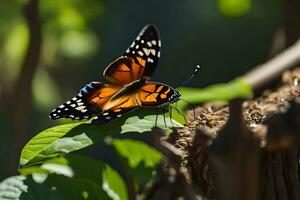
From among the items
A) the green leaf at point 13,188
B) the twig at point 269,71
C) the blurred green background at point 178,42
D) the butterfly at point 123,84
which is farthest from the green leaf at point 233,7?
the blurred green background at point 178,42

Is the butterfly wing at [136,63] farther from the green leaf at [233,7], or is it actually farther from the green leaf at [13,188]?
the green leaf at [233,7]

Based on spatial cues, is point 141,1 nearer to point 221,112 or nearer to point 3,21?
point 3,21

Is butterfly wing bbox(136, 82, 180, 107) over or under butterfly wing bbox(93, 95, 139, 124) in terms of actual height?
over

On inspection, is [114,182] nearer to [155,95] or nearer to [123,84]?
[155,95]

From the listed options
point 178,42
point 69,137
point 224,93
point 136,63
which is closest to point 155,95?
point 136,63

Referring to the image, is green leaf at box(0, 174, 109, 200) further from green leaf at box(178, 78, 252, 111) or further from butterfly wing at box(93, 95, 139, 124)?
green leaf at box(178, 78, 252, 111)

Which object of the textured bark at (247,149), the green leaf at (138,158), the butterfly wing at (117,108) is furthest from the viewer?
the butterfly wing at (117,108)

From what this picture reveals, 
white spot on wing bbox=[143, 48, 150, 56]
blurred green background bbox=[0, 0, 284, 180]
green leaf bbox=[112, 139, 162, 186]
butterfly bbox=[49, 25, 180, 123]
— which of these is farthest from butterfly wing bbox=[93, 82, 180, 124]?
blurred green background bbox=[0, 0, 284, 180]
